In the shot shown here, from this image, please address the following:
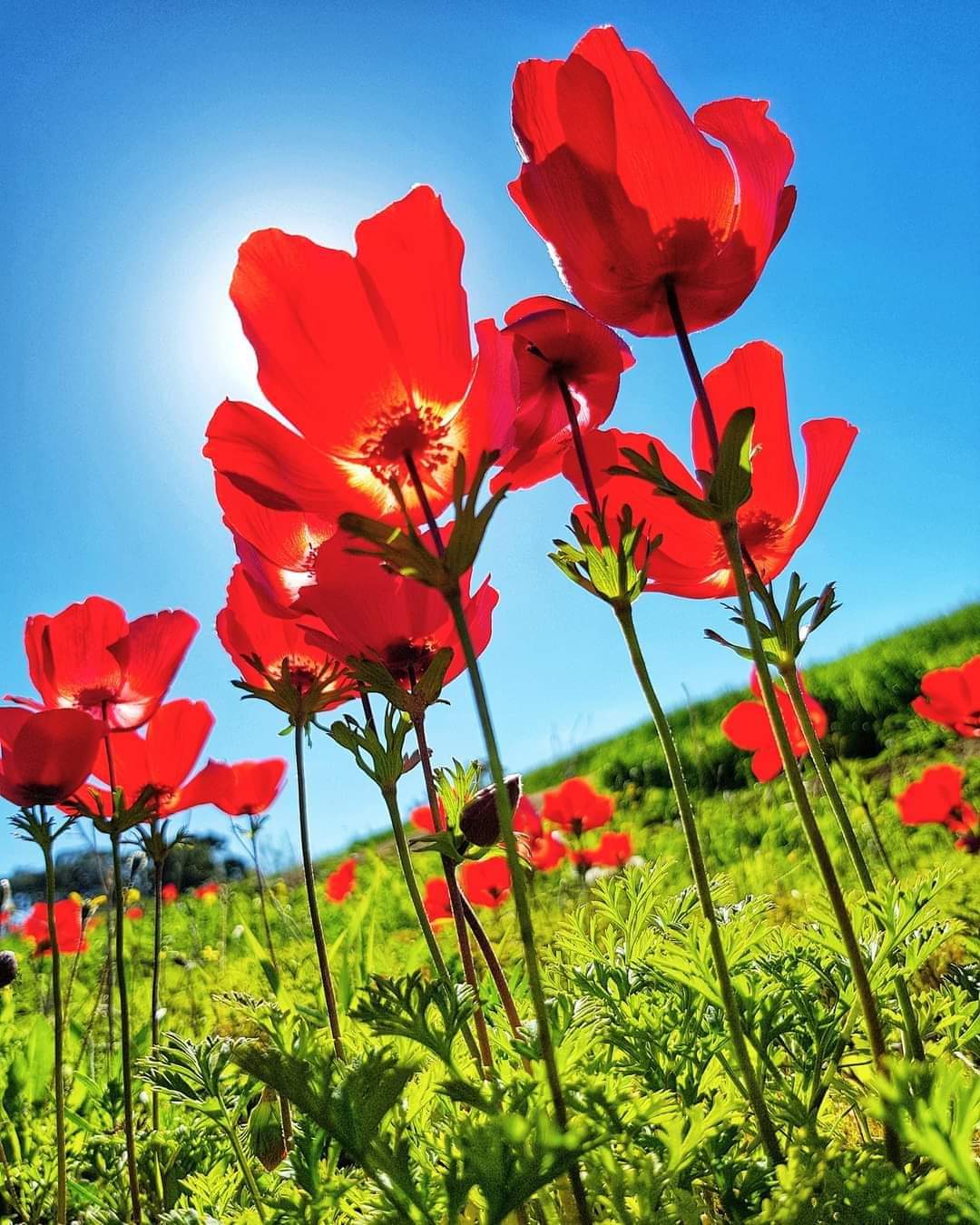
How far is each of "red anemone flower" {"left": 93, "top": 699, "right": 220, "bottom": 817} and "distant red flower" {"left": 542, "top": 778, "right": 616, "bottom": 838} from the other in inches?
76.6

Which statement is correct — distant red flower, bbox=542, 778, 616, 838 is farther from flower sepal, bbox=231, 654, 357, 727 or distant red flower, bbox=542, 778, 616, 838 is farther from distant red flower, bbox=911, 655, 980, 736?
flower sepal, bbox=231, 654, 357, 727

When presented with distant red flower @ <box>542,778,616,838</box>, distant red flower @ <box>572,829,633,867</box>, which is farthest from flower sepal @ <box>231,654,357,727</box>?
distant red flower @ <box>542,778,616,838</box>

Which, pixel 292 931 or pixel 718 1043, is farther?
pixel 292 931

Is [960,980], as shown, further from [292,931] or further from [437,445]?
[292,931]

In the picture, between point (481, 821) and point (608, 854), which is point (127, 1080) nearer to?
point (481, 821)

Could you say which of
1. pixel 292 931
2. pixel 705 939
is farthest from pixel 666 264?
pixel 292 931

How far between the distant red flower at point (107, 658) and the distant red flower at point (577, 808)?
207cm

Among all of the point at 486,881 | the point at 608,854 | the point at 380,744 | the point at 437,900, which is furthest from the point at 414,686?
the point at 608,854

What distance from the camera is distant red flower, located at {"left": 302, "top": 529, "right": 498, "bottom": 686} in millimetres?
830

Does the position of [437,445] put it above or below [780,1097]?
above

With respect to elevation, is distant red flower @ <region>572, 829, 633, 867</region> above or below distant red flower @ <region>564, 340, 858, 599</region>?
below

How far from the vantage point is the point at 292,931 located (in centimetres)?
343

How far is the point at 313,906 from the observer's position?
952 mm

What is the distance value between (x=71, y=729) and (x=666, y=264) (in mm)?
1029
